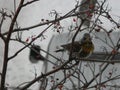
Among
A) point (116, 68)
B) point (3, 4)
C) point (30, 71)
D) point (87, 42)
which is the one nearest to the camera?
point (87, 42)

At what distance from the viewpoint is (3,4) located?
4.40m

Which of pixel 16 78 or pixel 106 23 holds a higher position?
pixel 106 23

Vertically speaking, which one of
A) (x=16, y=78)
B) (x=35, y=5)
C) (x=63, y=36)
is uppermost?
(x=35, y=5)

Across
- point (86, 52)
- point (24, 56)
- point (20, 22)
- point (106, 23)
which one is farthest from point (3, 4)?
point (86, 52)

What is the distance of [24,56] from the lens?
384cm

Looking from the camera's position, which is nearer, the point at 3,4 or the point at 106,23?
the point at 106,23

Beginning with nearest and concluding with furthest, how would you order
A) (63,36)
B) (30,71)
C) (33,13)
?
(63,36) < (30,71) < (33,13)

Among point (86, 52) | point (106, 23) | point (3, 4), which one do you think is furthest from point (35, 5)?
point (86, 52)

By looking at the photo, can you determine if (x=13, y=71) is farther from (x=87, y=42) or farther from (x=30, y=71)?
(x=87, y=42)

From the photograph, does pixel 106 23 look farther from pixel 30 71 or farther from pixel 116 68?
pixel 30 71

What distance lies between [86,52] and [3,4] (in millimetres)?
2641

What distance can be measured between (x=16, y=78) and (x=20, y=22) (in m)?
0.59

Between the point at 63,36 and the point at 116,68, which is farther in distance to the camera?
the point at 63,36

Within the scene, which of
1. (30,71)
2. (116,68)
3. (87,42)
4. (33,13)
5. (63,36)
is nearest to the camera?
(87,42)
